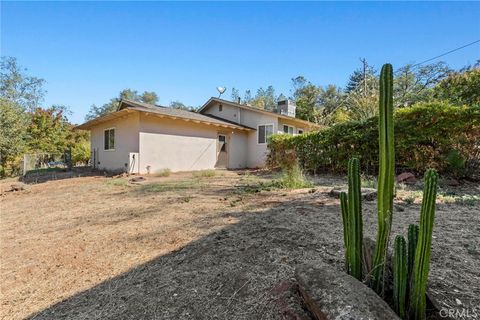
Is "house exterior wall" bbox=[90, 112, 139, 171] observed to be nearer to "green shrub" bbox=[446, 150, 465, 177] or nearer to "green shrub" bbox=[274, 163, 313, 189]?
"green shrub" bbox=[274, 163, 313, 189]

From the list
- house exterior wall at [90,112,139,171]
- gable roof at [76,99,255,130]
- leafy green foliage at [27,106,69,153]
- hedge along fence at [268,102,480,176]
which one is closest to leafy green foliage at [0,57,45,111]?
leafy green foliage at [27,106,69,153]

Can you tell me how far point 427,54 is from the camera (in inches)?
716

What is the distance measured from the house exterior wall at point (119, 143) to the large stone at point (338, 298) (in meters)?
11.7

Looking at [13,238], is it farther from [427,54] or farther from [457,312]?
[427,54]

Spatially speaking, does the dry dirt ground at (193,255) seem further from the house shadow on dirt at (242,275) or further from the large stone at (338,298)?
the large stone at (338,298)

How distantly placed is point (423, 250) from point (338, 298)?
53 centimetres

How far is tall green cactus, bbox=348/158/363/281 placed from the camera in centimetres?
172

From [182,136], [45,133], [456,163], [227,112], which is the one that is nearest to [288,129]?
[227,112]

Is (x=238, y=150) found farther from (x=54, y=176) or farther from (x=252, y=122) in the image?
(x=54, y=176)

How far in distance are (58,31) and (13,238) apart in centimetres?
1083

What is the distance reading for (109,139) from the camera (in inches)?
556

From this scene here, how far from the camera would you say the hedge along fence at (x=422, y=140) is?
6391mm

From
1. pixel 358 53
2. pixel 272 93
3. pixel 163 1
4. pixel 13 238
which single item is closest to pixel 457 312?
Answer: pixel 13 238

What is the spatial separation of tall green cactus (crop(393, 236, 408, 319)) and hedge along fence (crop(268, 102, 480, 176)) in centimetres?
587
